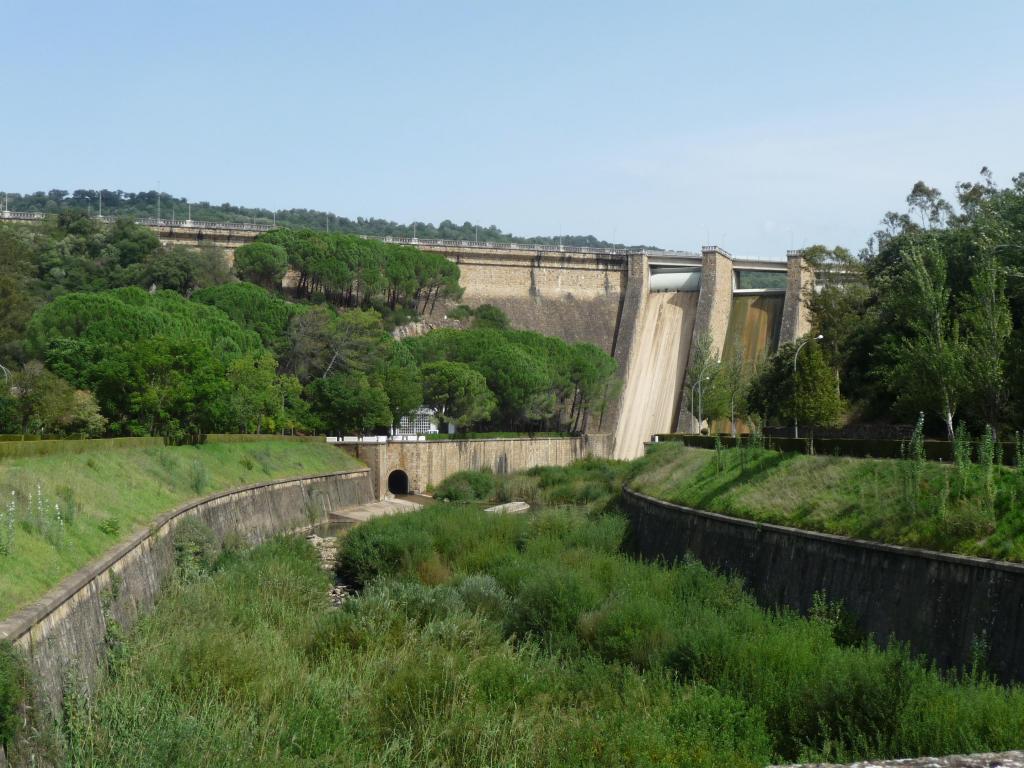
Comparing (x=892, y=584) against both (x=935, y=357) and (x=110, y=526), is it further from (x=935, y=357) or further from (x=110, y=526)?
(x=110, y=526)

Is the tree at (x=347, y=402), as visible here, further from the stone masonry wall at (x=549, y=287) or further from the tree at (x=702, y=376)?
the stone masonry wall at (x=549, y=287)

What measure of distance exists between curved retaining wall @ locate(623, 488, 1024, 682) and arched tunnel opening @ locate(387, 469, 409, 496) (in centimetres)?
4018

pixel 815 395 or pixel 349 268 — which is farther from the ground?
pixel 349 268

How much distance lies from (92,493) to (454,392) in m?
50.6

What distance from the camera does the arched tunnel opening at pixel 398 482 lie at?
6919cm

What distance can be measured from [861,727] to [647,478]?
91.6 feet

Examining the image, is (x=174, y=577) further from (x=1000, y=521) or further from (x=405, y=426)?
(x=405, y=426)

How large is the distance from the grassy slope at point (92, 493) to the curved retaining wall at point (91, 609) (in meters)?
0.35

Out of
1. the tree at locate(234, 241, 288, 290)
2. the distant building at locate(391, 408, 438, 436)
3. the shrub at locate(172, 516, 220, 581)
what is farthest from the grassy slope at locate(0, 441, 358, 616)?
the tree at locate(234, 241, 288, 290)

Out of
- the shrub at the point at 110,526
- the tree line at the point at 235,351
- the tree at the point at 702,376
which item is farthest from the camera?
the tree at the point at 702,376

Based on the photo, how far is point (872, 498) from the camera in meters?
24.3

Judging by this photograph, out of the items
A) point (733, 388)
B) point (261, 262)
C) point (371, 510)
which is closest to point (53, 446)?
point (371, 510)

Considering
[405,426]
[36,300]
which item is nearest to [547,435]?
[405,426]

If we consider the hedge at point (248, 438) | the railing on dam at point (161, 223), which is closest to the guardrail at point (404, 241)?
the railing on dam at point (161, 223)
